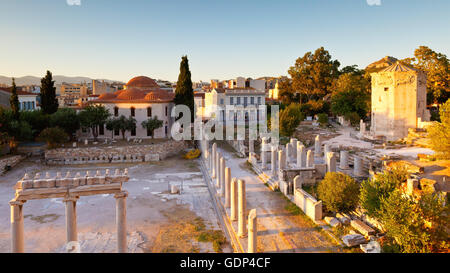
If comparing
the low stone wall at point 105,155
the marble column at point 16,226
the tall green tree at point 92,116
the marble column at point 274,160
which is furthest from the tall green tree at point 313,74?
the marble column at point 16,226

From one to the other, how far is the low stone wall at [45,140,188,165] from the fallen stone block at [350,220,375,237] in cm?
1838

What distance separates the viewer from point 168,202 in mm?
14898

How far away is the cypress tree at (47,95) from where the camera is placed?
29.8 meters

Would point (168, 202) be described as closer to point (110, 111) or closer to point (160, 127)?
point (160, 127)

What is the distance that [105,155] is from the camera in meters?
25.6

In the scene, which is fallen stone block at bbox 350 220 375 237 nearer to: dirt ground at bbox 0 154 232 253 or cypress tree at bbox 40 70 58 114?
dirt ground at bbox 0 154 232 253

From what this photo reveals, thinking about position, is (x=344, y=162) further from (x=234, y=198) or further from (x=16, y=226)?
(x=16, y=226)

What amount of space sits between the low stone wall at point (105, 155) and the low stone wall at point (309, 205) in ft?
51.2

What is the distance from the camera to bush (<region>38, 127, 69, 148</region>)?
25047 millimetres

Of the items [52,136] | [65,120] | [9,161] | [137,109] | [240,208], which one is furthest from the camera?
[137,109]

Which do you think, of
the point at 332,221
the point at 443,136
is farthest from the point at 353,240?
the point at 443,136

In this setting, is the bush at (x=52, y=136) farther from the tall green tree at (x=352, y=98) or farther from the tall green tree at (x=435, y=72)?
the tall green tree at (x=435, y=72)

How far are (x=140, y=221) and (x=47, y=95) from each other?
23.5m
